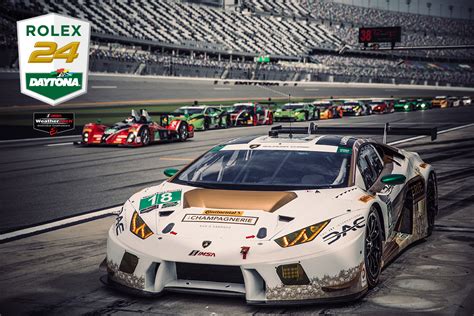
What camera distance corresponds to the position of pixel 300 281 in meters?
4.47

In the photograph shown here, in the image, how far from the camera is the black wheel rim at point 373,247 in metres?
5.00

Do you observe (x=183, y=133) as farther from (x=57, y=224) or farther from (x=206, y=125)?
(x=57, y=224)

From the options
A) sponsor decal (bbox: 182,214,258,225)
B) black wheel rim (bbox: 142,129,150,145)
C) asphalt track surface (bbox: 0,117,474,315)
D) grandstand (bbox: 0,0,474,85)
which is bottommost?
black wheel rim (bbox: 142,129,150,145)

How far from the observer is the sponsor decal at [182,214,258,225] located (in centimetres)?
471

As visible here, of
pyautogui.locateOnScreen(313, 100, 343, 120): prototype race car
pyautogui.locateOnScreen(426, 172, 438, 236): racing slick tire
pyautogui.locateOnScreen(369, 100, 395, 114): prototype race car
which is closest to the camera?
pyautogui.locateOnScreen(426, 172, 438, 236): racing slick tire

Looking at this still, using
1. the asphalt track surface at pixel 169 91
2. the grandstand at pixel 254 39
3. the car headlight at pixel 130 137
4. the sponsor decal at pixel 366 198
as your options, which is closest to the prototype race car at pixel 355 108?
the grandstand at pixel 254 39

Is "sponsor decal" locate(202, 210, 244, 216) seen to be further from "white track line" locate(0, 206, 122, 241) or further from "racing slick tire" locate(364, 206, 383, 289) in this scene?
"white track line" locate(0, 206, 122, 241)

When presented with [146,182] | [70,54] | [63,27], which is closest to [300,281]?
[146,182]

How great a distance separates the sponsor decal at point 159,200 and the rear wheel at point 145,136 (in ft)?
51.6

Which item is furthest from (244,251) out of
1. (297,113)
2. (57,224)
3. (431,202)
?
(297,113)

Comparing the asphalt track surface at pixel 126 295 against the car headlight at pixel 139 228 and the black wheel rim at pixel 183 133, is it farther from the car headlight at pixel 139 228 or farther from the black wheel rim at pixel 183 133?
the black wheel rim at pixel 183 133

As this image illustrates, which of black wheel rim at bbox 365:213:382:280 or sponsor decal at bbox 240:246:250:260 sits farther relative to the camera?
black wheel rim at bbox 365:213:382:280

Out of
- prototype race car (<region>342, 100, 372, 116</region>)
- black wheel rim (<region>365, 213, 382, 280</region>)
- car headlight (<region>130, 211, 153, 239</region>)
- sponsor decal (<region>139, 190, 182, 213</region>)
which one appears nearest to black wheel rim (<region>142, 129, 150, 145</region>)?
sponsor decal (<region>139, 190, 182, 213</region>)

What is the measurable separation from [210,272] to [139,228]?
69 cm
